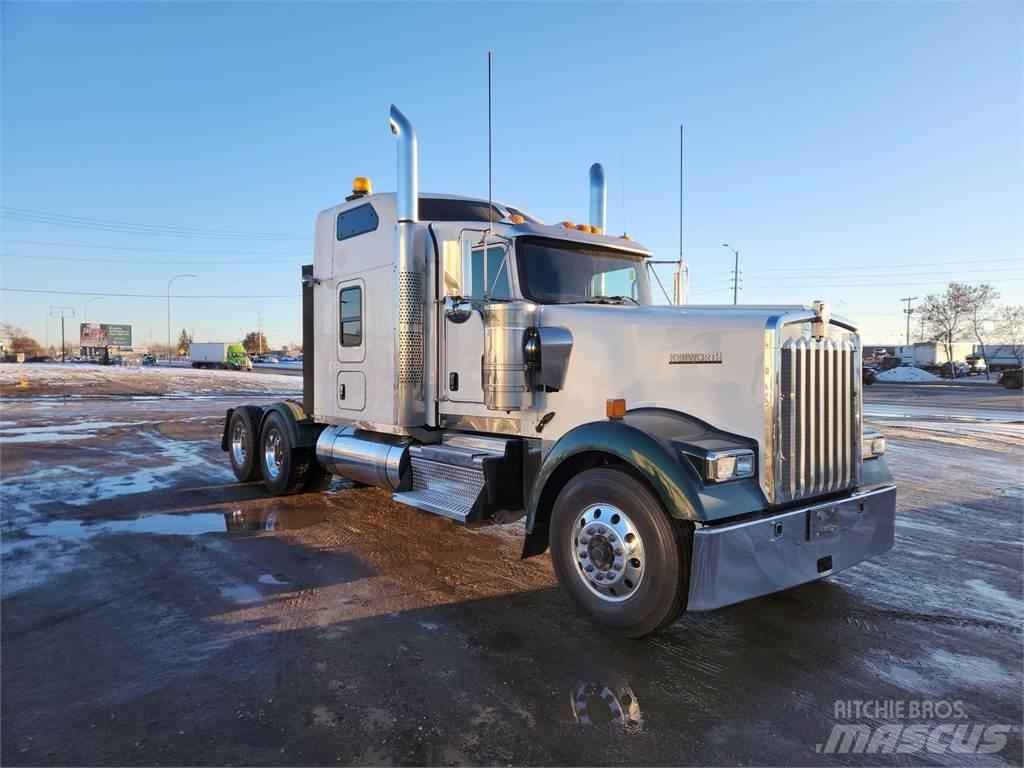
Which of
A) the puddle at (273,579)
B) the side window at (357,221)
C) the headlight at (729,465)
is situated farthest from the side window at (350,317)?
the headlight at (729,465)

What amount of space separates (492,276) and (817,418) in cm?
266

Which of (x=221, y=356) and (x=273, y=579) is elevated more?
(x=221, y=356)

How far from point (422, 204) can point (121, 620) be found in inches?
167

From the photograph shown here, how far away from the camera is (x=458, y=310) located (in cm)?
547

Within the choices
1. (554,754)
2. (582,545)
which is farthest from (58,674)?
(582,545)

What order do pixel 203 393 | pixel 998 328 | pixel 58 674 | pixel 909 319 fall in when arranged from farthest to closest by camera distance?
pixel 909 319, pixel 998 328, pixel 203 393, pixel 58 674

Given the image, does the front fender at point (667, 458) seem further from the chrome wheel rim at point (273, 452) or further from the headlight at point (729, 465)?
the chrome wheel rim at point (273, 452)

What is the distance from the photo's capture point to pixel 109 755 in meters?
2.63

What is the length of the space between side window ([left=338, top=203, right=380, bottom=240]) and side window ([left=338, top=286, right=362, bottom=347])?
591mm

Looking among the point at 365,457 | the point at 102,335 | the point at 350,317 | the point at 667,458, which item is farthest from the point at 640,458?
the point at 102,335

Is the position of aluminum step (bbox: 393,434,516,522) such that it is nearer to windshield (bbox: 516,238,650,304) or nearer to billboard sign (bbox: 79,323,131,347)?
windshield (bbox: 516,238,650,304)

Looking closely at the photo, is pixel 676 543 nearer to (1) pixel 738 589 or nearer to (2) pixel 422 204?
(1) pixel 738 589

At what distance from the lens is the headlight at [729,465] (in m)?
3.50

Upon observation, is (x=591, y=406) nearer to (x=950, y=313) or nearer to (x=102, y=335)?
(x=950, y=313)
